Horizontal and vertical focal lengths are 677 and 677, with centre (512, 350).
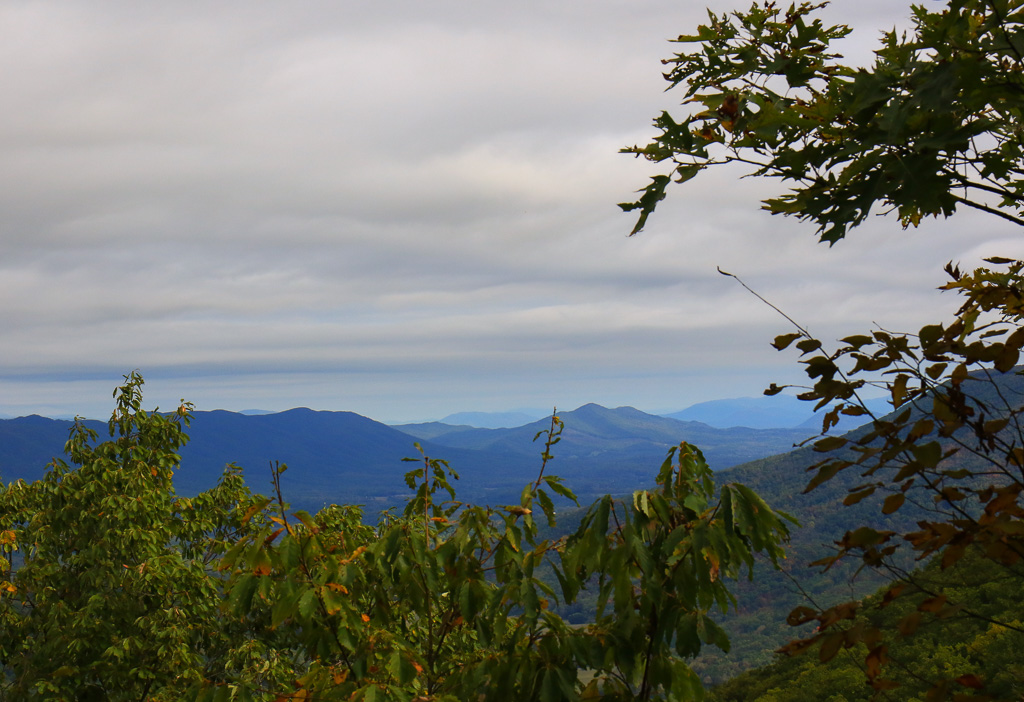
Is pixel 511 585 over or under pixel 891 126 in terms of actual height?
under

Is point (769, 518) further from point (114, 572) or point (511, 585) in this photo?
point (114, 572)

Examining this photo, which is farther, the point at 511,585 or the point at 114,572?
the point at 114,572

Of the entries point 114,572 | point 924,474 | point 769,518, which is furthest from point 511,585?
point 114,572

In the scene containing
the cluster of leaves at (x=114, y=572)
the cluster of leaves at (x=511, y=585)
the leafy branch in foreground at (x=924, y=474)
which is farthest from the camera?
the cluster of leaves at (x=114, y=572)

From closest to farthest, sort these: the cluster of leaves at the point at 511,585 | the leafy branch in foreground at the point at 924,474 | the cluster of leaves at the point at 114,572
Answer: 1. the leafy branch in foreground at the point at 924,474
2. the cluster of leaves at the point at 511,585
3. the cluster of leaves at the point at 114,572

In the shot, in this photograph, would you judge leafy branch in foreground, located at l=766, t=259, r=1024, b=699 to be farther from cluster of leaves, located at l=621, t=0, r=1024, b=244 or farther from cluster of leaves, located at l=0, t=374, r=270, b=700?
cluster of leaves, located at l=0, t=374, r=270, b=700

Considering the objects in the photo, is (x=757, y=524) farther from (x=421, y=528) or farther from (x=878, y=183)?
(x=421, y=528)

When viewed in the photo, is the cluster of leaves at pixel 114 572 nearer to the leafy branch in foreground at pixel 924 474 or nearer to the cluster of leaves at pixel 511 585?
the cluster of leaves at pixel 511 585

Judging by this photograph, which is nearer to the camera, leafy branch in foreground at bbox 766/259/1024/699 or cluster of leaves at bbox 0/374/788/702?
leafy branch in foreground at bbox 766/259/1024/699

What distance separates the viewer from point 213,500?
51.3ft

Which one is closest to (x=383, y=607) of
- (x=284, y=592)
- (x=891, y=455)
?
(x=284, y=592)

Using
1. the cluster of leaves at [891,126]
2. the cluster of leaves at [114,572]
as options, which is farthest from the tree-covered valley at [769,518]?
the cluster of leaves at [114,572]

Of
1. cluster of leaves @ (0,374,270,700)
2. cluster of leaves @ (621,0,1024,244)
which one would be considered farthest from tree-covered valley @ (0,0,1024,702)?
cluster of leaves @ (0,374,270,700)

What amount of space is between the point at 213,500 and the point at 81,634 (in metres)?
3.96
